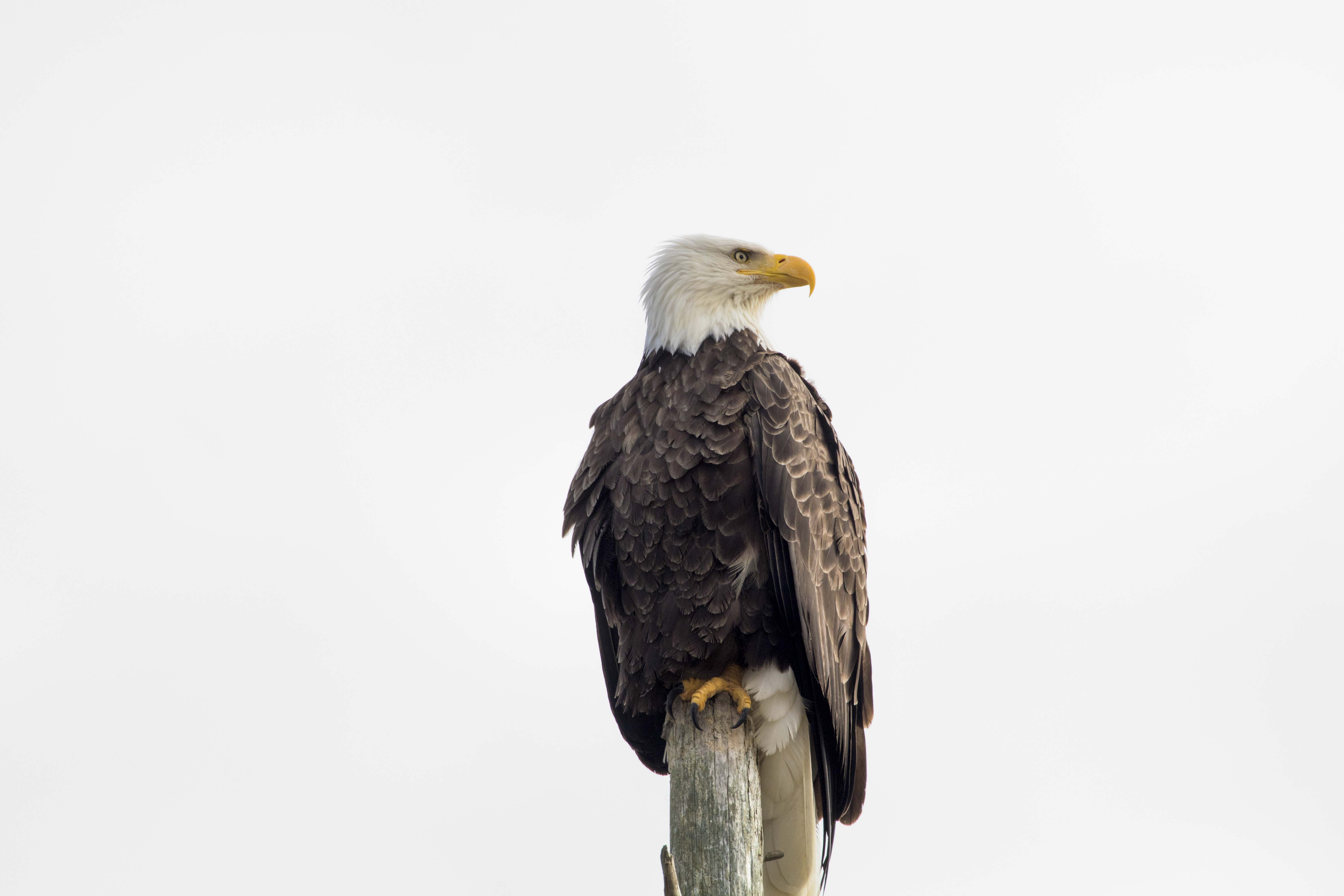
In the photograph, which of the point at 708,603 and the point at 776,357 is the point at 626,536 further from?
the point at 776,357

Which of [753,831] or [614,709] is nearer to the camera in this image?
[753,831]

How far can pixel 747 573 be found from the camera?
477 centimetres

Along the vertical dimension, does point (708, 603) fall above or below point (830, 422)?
below

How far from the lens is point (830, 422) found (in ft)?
17.2

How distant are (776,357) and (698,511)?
0.82m

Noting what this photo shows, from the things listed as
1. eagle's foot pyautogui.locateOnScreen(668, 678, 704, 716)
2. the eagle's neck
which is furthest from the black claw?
the eagle's neck

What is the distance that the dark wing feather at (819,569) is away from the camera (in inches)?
187

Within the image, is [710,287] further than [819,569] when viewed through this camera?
Yes

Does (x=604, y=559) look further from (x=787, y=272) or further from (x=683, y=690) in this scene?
(x=787, y=272)

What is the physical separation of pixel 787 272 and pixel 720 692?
1.94 metres

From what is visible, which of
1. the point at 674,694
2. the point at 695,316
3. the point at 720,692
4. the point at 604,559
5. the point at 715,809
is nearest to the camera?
the point at 715,809

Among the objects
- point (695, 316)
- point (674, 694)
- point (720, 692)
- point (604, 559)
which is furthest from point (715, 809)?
point (695, 316)

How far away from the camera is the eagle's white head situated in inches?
214

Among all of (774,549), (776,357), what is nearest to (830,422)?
(776,357)
